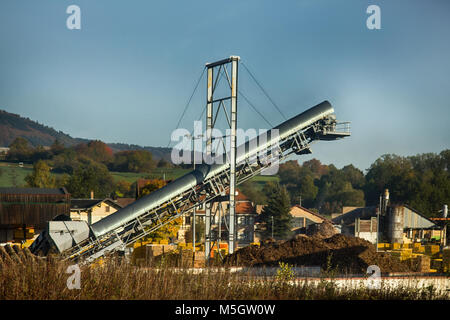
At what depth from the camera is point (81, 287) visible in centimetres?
1206

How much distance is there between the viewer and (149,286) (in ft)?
39.4

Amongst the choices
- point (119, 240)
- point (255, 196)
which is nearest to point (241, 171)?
point (119, 240)

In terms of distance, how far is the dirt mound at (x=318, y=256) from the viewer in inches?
939

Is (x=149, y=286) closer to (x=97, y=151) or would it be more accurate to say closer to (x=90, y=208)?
(x=90, y=208)

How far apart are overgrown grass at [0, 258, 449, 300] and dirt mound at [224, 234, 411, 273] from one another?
9.93m

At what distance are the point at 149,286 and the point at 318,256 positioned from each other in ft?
46.9

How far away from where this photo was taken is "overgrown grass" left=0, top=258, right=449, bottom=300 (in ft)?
38.2

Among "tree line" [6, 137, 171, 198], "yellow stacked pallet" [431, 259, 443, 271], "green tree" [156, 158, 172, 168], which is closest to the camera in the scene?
"yellow stacked pallet" [431, 259, 443, 271]

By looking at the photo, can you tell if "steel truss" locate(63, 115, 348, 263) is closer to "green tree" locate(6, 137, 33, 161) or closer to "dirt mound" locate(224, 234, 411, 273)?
"dirt mound" locate(224, 234, 411, 273)

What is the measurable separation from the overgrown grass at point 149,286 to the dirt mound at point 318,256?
32.6ft

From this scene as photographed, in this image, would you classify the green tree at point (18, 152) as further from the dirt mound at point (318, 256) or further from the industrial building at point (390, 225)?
the dirt mound at point (318, 256)

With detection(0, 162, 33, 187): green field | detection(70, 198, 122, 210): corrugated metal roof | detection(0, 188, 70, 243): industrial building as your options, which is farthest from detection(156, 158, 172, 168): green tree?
detection(0, 188, 70, 243): industrial building

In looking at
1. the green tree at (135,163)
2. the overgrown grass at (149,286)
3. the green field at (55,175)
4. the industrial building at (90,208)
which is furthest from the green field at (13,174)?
the overgrown grass at (149,286)
